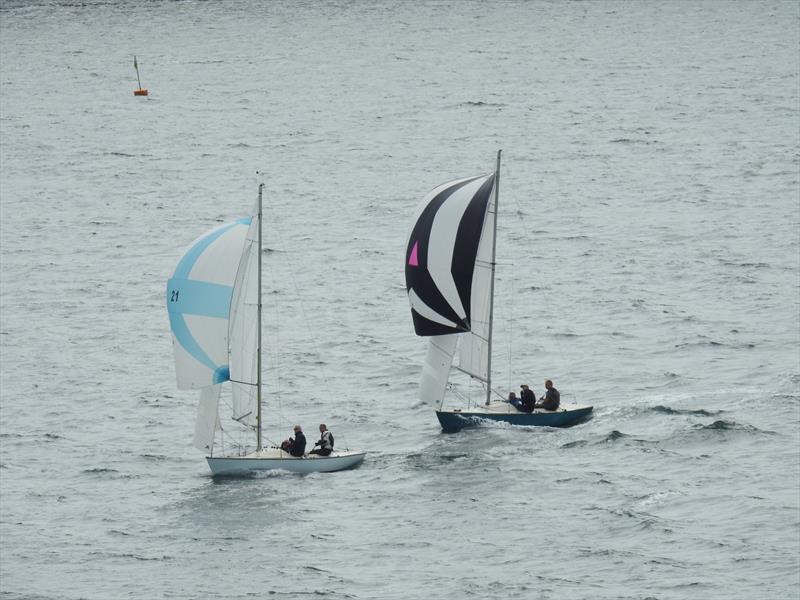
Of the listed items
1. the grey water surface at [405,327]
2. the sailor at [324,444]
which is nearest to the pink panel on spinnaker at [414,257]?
the grey water surface at [405,327]

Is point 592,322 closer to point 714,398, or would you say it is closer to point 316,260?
point 714,398

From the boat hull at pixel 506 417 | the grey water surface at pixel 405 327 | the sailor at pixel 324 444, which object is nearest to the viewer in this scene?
the grey water surface at pixel 405 327

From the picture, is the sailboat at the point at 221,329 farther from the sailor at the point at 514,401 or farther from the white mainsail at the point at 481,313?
the white mainsail at the point at 481,313

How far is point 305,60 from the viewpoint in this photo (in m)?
156

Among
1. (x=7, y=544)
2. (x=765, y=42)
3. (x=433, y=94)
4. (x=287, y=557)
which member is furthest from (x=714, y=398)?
(x=765, y=42)

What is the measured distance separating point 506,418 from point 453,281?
491cm

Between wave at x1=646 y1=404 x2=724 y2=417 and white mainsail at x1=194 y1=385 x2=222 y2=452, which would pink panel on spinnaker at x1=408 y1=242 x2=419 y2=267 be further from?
wave at x1=646 y1=404 x2=724 y2=417

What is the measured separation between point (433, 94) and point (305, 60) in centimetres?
2385

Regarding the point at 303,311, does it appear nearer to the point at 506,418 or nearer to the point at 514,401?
the point at 514,401

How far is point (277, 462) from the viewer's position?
4878cm

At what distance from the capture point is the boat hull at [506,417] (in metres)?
52.1

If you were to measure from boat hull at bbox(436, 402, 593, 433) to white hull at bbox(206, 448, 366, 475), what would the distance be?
420cm

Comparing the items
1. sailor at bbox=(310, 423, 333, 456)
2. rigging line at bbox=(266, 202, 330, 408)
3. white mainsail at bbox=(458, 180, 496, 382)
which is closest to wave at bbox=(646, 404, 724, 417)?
white mainsail at bbox=(458, 180, 496, 382)

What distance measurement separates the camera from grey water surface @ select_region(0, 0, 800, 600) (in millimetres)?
43500
